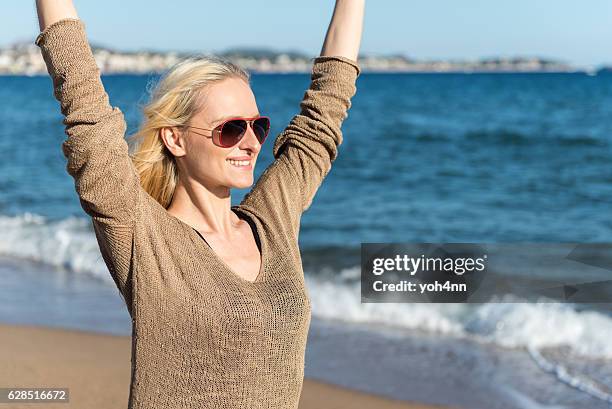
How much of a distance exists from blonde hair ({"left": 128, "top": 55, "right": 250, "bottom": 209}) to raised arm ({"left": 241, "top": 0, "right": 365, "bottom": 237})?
0.26m

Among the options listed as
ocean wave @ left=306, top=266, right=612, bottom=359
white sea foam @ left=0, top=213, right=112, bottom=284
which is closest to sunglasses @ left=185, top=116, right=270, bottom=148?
ocean wave @ left=306, top=266, right=612, bottom=359

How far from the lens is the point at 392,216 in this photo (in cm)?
1337

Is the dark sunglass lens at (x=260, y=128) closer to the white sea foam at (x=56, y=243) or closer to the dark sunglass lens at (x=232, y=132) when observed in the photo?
the dark sunglass lens at (x=232, y=132)

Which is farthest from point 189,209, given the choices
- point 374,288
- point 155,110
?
point 374,288

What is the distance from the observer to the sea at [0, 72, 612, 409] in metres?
5.85

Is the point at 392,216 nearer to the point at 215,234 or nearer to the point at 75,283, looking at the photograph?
the point at 75,283

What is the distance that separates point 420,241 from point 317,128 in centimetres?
927

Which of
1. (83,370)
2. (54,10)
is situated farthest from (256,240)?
(83,370)

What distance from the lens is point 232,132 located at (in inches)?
85.4

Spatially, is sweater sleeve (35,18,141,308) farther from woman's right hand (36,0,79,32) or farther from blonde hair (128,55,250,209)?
blonde hair (128,55,250,209)

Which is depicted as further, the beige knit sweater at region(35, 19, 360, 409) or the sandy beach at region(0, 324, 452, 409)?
the sandy beach at region(0, 324, 452, 409)

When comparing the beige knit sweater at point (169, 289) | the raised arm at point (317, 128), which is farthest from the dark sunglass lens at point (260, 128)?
the beige knit sweater at point (169, 289)

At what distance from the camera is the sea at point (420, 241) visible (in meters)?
5.85

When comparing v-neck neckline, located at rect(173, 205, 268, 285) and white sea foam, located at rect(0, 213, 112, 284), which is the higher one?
white sea foam, located at rect(0, 213, 112, 284)
